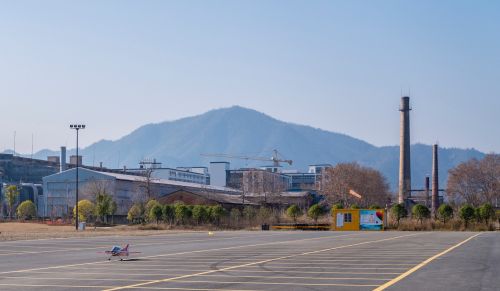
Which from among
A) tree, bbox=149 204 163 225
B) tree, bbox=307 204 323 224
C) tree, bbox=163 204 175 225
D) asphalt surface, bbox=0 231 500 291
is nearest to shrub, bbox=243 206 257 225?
tree, bbox=307 204 323 224

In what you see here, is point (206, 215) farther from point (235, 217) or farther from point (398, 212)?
point (398, 212)

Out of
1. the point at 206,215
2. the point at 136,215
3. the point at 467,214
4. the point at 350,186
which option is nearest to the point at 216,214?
the point at 206,215

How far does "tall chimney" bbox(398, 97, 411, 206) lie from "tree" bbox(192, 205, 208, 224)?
4731 centimetres

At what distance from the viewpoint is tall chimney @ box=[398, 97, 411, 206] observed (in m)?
119

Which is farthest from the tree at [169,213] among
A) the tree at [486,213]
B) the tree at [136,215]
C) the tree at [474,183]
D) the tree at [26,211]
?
the tree at [474,183]

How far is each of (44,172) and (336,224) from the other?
327 ft

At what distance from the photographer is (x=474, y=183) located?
136 meters

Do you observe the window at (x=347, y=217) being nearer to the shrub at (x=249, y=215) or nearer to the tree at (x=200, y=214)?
the shrub at (x=249, y=215)

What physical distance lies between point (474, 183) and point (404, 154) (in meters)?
24.5

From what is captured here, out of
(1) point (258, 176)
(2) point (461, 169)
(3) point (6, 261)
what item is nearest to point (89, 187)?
(1) point (258, 176)

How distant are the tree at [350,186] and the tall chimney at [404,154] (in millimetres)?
13198

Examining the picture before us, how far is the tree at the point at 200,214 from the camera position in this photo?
83.0 meters

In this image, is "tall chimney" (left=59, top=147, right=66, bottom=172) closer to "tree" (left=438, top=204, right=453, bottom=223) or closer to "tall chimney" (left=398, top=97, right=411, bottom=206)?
"tall chimney" (left=398, top=97, right=411, bottom=206)

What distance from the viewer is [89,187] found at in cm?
11769
